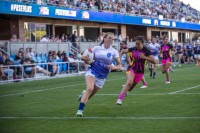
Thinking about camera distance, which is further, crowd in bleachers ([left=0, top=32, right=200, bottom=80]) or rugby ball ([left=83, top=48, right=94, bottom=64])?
crowd in bleachers ([left=0, top=32, right=200, bottom=80])

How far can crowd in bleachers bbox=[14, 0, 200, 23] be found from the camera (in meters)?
38.8

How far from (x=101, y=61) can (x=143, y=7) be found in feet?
141

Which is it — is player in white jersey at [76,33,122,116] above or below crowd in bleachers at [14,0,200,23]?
below

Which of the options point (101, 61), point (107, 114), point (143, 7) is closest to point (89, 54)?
point (101, 61)

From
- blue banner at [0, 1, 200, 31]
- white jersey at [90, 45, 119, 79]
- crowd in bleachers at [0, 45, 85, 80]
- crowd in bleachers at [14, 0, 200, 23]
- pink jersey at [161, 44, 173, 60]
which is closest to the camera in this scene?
white jersey at [90, 45, 119, 79]

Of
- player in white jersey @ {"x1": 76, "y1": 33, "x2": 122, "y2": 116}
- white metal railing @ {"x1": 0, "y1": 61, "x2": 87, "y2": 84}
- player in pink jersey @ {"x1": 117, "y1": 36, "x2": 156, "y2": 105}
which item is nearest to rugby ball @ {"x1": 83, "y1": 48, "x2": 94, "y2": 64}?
player in white jersey @ {"x1": 76, "y1": 33, "x2": 122, "y2": 116}

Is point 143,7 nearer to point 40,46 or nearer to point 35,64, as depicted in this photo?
point 40,46

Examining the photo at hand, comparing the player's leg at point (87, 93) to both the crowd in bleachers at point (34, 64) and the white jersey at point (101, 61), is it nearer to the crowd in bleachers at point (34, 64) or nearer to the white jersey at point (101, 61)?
the white jersey at point (101, 61)

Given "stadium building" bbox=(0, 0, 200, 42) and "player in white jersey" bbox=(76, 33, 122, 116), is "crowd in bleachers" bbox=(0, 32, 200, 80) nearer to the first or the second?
"stadium building" bbox=(0, 0, 200, 42)

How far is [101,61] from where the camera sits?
36.5 feet

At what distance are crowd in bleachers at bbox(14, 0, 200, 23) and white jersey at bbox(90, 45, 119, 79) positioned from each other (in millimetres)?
22079

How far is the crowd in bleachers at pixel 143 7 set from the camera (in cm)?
3882

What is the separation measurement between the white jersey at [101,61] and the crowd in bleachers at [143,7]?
22079 millimetres

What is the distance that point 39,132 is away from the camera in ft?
27.9
